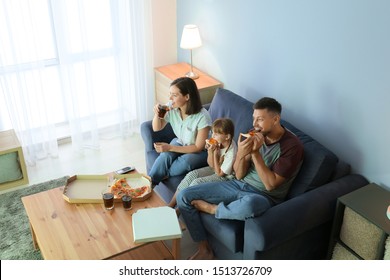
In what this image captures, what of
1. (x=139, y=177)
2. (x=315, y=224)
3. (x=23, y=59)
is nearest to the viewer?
(x=315, y=224)

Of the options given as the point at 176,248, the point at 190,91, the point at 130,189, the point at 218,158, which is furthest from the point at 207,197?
the point at 190,91

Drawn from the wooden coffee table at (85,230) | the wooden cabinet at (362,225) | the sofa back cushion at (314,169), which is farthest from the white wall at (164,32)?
the wooden cabinet at (362,225)

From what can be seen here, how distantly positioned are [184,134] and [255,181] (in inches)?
28.2

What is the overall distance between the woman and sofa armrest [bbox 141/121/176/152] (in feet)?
0.63

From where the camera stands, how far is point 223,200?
3.10 meters

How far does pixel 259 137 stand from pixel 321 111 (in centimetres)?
69

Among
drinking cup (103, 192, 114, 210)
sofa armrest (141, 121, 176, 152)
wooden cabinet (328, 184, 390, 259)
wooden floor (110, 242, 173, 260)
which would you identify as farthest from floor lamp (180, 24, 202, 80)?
wooden cabinet (328, 184, 390, 259)

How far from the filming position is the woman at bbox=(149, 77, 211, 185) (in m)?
3.41

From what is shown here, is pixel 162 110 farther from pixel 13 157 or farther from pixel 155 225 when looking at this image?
pixel 13 157

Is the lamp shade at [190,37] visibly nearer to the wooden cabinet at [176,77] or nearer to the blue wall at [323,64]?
the blue wall at [323,64]

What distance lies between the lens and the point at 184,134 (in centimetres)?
353

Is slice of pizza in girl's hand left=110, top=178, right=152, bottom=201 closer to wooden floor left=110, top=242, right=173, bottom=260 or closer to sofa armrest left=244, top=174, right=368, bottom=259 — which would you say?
wooden floor left=110, top=242, right=173, bottom=260

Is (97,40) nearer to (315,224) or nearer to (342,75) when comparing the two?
(342,75)

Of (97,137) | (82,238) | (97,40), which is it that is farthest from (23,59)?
(82,238)
